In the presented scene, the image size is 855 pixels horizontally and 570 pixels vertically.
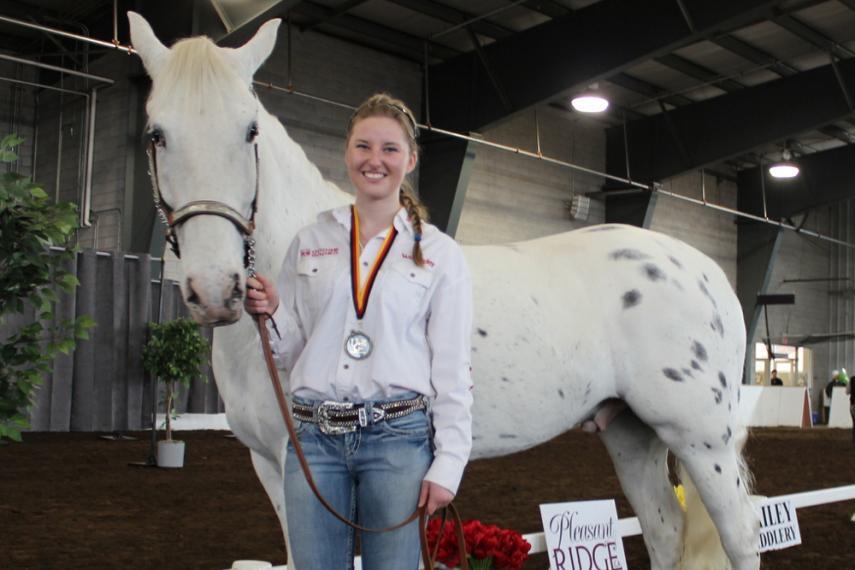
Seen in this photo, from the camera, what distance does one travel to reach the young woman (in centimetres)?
151

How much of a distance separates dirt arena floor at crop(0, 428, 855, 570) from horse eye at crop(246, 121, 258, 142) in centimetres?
237

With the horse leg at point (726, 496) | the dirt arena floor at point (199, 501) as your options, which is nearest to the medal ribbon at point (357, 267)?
the horse leg at point (726, 496)

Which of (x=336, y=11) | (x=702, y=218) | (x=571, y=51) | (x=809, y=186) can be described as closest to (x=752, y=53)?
(x=571, y=51)

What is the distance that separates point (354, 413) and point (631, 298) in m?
1.53

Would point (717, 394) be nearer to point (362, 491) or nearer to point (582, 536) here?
point (582, 536)

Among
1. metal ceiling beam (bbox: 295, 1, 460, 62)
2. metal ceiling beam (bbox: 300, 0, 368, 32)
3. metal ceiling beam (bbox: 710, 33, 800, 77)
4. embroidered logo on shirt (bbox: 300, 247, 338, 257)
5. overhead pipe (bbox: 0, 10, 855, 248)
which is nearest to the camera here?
embroidered logo on shirt (bbox: 300, 247, 338, 257)

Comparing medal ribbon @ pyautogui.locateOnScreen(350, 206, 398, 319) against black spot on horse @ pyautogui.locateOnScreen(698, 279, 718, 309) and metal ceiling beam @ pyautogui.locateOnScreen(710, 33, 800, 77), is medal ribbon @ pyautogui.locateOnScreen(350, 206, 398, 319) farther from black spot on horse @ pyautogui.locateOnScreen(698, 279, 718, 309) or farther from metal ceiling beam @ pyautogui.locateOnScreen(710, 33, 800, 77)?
metal ceiling beam @ pyautogui.locateOnScreen(710, 33, 800, 77)

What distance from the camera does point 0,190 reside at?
1885 mm

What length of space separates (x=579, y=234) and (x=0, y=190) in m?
1.89

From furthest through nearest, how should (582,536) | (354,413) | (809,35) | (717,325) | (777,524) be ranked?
(809,35) < (777,524) < (582,536) < (717,325) < (354,413)

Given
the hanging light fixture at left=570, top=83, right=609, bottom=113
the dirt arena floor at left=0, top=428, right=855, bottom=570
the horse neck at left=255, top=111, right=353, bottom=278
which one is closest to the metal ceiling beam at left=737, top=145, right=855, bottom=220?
the hanging light fixture at left=570, top=83, right=609, bottom=113

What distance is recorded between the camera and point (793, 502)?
4.24 m

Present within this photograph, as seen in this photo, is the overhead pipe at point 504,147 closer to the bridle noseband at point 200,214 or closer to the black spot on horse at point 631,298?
A: the black spot on horse at point 631,298

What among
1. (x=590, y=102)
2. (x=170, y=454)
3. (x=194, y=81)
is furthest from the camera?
(x=590, y=102)
